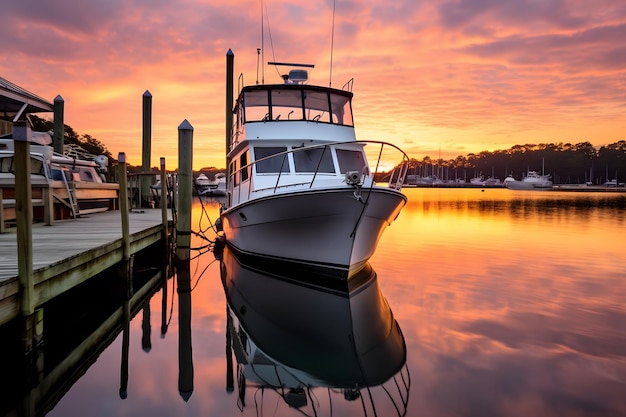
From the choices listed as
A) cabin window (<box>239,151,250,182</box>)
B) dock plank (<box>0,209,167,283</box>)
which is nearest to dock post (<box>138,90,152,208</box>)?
dock plank (<box>0,209,167,283</box>)

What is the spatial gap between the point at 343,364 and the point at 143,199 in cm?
1710

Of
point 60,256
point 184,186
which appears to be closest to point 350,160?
point 184,186

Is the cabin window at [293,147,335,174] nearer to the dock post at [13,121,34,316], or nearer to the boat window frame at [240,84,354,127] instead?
the boat window frame at [240,84,354,127]

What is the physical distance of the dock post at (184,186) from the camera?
438 inches

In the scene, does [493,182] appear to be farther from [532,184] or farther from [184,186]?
[184,186]

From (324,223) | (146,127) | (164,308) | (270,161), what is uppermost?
(146,127)

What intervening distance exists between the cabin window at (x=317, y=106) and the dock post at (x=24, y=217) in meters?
7.68

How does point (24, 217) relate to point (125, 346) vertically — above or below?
above

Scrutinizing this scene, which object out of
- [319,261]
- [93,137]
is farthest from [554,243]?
[93,137]

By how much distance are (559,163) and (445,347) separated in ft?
482

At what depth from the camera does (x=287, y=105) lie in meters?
11.8

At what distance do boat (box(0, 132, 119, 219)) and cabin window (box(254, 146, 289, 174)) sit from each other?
475cm

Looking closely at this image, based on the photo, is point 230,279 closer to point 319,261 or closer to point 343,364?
point 319,261

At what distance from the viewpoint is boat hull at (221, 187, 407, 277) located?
8523 mm
